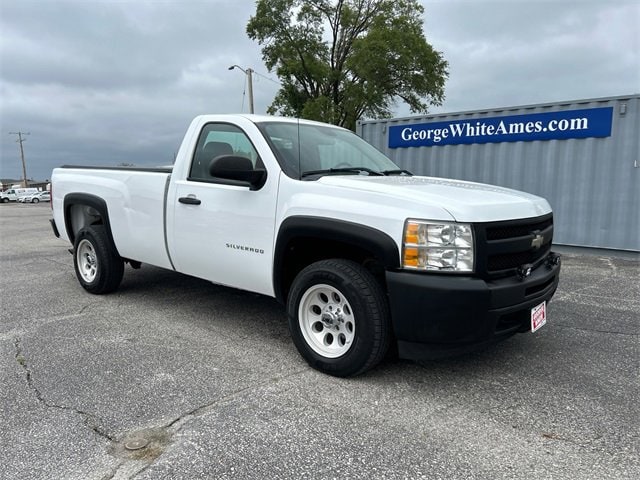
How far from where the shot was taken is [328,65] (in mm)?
32062

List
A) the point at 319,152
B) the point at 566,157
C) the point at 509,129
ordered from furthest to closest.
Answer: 1. the point at 509,129
2. the point at 566,157
3. the point at 319,152

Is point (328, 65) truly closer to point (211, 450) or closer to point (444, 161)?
point (444, 161)

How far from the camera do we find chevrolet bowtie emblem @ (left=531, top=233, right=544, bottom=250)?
11.4 feet

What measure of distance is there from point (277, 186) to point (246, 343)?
4.57ft

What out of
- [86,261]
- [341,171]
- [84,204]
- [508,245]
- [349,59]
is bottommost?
[86,261]

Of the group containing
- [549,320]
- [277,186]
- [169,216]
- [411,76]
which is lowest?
[549,320]

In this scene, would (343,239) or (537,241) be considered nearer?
(343,239)

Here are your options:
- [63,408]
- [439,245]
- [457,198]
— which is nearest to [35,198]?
[63,408]

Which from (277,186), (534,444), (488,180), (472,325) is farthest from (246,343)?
(488,180)

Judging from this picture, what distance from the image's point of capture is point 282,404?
3.16 m

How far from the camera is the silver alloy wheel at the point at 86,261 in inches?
232

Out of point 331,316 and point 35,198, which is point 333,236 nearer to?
point 331,316

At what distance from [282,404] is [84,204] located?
3.92 metres

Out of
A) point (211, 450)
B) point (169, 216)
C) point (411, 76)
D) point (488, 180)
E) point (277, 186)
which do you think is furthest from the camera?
point (411, 76)
